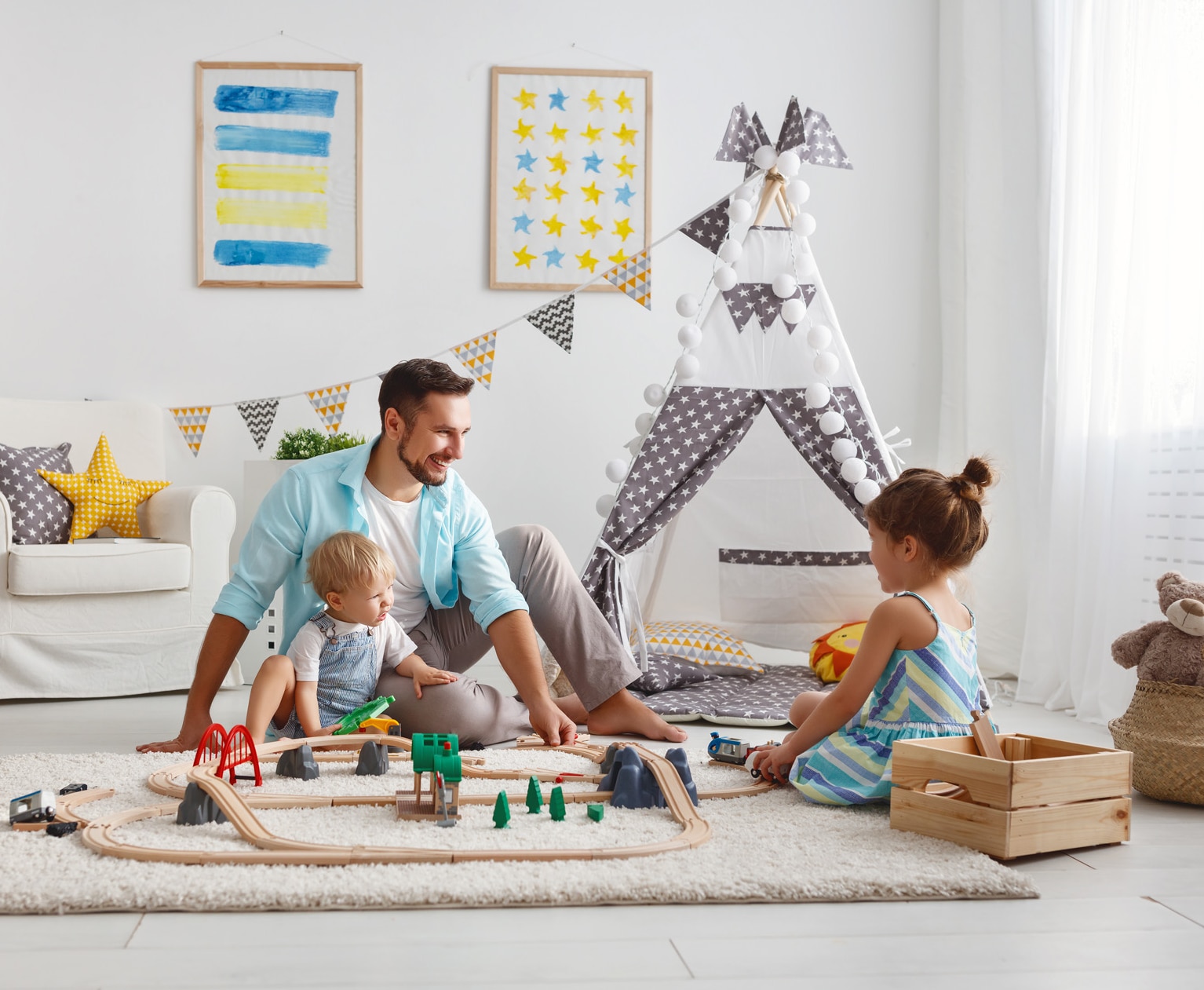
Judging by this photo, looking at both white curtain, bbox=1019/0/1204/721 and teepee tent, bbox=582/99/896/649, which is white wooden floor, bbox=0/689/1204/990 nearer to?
white curtain, bbox=1019/0/1204/721

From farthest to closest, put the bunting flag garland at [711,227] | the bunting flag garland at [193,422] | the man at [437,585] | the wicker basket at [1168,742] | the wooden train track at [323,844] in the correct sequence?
the bunting flag garland at [193,422]
the bunting flag garland at [711,227]
the man at [437,585]
the wicker basket at [1168,742]
the wooden train track at [323,844]

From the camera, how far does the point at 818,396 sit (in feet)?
9.93

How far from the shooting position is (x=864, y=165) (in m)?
4.18

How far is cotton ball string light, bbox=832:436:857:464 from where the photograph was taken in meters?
3.01

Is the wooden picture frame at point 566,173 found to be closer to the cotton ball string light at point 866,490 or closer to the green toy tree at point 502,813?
the cotton ball string light at point 866,490

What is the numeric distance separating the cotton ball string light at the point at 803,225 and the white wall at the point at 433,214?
110 cm

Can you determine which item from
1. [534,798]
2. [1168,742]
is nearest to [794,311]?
[1168,742]

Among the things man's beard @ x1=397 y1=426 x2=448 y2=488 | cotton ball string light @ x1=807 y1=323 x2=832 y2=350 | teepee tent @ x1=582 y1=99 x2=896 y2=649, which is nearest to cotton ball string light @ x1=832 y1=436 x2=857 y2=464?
teepee tent @ x1=582 y1=99 x2=896 y2=649

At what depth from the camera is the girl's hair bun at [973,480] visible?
181cm

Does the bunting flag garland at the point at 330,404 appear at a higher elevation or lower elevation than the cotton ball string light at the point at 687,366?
lower

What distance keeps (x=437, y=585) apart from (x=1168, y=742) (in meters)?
1.38

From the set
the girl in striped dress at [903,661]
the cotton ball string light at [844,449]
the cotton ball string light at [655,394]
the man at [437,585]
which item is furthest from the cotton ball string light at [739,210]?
the girl in striped dress at [903,661]

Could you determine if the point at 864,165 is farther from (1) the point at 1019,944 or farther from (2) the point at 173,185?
(1) the point at 1019,944

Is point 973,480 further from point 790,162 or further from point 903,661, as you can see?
point 790,162
